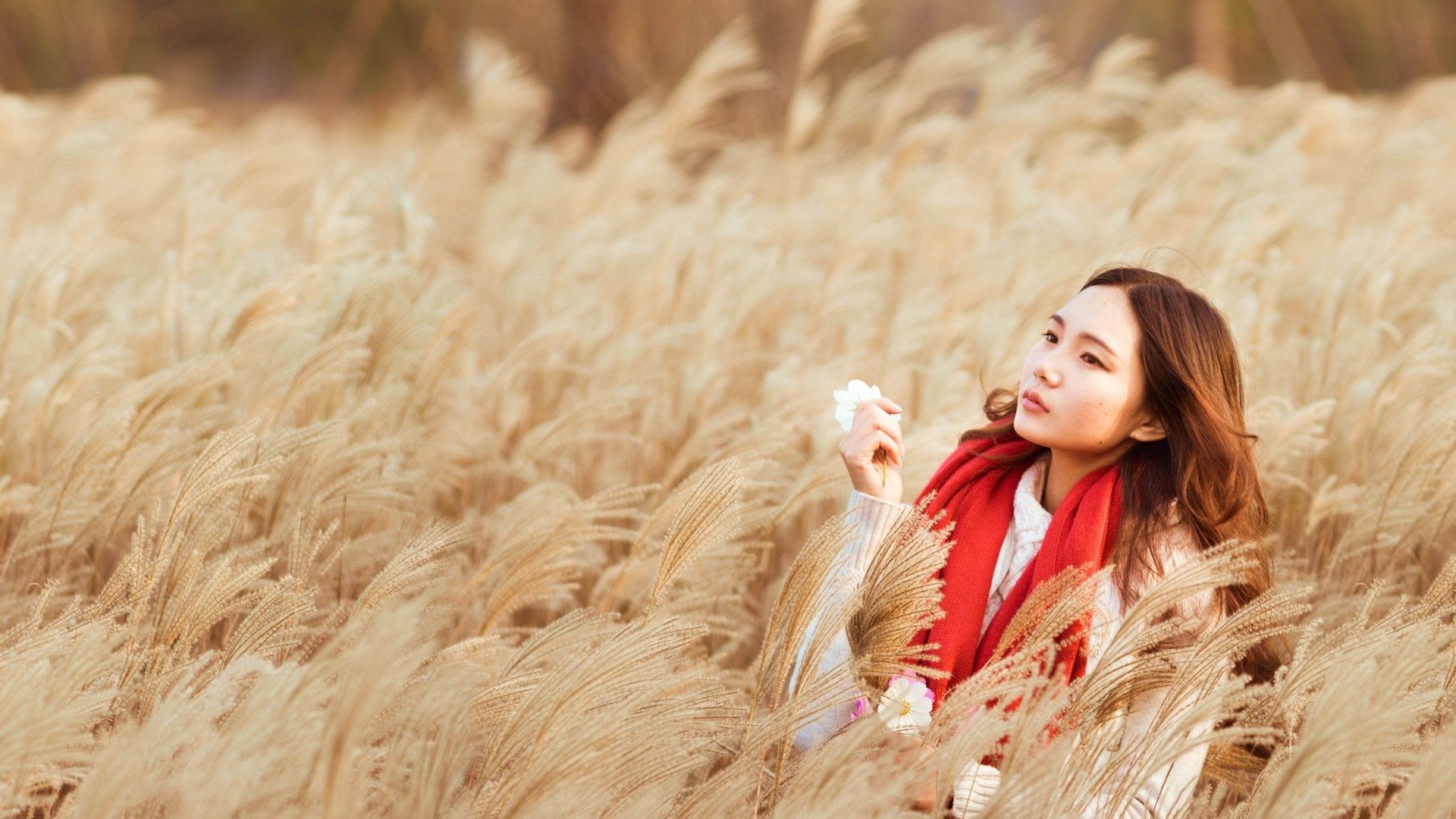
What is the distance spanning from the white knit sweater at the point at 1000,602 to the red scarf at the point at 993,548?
0.09 feet

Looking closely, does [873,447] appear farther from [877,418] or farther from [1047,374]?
[1047,374]

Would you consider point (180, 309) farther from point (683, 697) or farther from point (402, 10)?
point (402, 10)

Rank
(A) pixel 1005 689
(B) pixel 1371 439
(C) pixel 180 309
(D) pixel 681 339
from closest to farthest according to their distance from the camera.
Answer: (A) pixel 1005 689 < (B) pixel 1371 439 < (C) pixel 180 309 < (D) pixel 681 339

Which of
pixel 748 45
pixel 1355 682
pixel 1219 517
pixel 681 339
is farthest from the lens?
pixel 748 45

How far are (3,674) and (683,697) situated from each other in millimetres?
855

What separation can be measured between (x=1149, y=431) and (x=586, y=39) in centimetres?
640

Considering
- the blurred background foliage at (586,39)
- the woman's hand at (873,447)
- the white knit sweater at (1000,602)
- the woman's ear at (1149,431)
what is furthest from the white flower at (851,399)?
the blurred background foliage at (586,39)

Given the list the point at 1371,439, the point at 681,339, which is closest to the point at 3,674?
the point at 681,339

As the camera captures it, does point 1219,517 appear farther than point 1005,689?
Yes

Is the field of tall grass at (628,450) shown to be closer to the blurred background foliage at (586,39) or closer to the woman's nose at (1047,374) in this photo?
the woman's nose at (1047,374)

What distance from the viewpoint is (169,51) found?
16.4 m

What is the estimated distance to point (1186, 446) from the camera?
2004 millimetres

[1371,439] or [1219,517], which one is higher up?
[1219,517]

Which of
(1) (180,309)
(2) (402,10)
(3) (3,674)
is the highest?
(2) (402,10)
